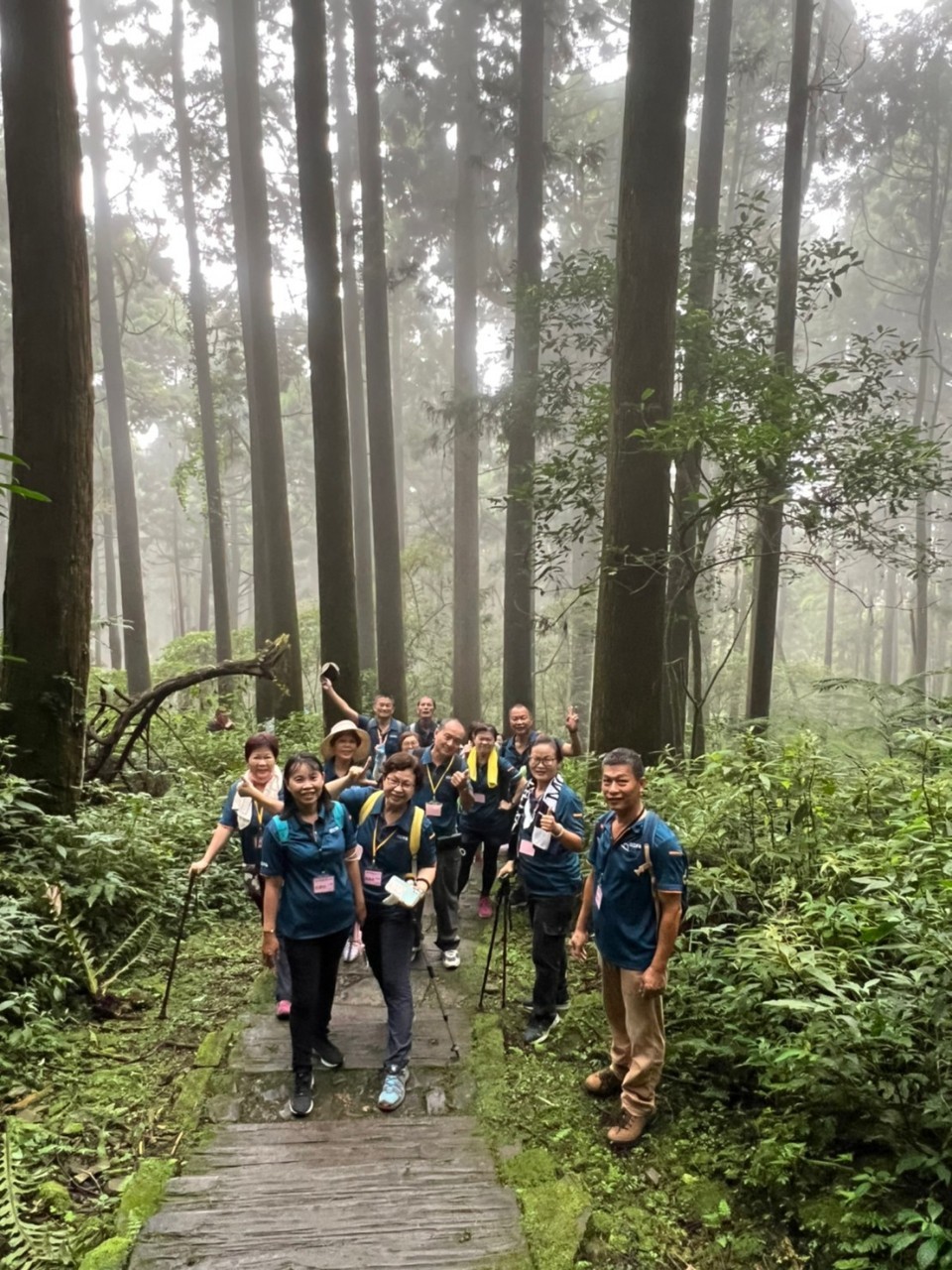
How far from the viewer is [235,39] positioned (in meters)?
14.6

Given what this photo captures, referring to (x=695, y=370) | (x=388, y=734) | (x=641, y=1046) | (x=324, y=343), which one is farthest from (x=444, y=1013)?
(x=324, y=343)

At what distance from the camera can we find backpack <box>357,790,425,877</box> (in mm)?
4551

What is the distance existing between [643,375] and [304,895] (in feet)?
18.5

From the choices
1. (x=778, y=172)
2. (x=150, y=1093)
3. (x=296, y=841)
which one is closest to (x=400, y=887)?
(x=296, y=841)

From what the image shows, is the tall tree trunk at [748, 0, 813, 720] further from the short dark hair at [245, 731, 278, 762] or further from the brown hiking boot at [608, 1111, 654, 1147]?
the brown hiking boot at [608, 1111, 654, 1147]

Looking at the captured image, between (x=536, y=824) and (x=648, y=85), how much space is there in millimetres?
6765

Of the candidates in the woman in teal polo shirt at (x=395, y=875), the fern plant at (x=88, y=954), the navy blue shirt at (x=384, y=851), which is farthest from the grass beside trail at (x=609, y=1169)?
the fern plant at (x=88, y=954)

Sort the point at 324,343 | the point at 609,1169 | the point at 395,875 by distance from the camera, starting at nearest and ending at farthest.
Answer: the point at 609,1169 → the point at 395,875 → the point at 324,343

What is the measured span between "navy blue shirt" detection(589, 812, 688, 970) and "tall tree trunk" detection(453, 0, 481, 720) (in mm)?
13366

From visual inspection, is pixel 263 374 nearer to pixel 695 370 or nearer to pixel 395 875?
pixel 695 370

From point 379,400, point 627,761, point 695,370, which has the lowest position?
point 627,761

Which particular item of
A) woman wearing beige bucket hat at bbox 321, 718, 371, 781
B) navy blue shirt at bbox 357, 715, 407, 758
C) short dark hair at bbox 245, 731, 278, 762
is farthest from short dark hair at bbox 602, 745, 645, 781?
navy blue shirt at bbox 357, 715, 407, 758

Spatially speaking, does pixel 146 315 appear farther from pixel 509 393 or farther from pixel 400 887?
pixel 400 887

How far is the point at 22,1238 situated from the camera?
298 centimetres
